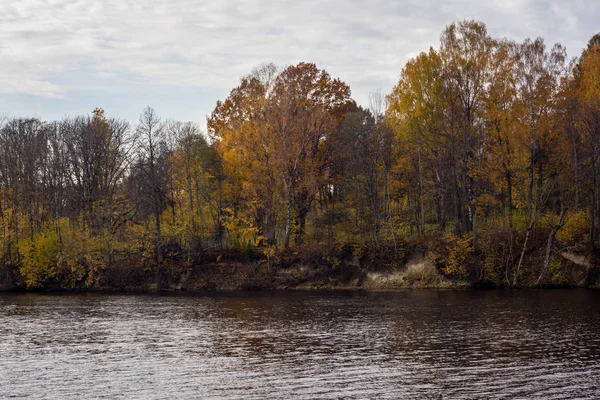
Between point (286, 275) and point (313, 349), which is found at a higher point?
point (286, 275)

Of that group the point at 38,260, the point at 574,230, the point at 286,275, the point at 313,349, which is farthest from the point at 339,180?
the point at 313,349

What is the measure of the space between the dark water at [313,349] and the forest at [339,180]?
409 inches

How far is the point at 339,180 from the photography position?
65.1 m

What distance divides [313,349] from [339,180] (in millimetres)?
38368

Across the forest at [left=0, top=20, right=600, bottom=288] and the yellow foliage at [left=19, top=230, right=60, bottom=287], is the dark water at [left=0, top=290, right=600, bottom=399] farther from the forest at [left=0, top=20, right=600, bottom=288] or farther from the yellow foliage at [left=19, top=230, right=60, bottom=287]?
the yellow foliage at [left=19, top=230, right=60, bottom=287]

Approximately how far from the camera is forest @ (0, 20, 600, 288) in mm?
53469

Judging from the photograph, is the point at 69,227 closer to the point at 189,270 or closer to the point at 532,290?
the point at 189,270

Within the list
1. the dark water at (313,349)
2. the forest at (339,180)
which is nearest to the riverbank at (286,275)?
the forest at (339,180)

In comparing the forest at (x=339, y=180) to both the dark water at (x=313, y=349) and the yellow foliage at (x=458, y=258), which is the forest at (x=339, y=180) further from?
the dark water at (x=313, y=349)

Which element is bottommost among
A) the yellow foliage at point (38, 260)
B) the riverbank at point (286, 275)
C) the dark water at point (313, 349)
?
the dark water at point (313, 349)

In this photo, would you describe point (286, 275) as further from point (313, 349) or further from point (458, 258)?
point (313, 349)

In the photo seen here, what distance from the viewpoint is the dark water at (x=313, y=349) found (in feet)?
68.5

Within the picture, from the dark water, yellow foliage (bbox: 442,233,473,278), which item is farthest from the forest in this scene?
the dark water

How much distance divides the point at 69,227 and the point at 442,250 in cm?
3635
